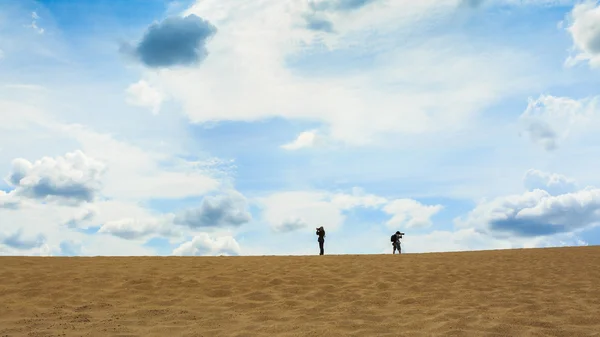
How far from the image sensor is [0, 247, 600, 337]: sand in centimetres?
834

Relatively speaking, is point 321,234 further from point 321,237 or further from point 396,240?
point 396,240

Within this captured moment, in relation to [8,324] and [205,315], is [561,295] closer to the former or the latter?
[205,315]

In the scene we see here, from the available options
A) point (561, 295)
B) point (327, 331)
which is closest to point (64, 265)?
point (327, 331)

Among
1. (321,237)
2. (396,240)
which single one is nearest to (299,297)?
(321,237)

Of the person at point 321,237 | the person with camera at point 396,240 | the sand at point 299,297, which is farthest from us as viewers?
the person with camera at point 396,240

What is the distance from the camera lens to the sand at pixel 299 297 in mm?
8344

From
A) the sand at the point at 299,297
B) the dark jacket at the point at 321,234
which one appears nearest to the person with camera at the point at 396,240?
the dark jacket at the point at 321,234

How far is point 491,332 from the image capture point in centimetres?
782

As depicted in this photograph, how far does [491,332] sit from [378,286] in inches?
188

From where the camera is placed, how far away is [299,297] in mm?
11188

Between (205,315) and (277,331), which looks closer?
(277,331)

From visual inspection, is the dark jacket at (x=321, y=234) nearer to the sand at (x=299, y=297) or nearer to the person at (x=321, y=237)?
the person at (x=321, y=237)

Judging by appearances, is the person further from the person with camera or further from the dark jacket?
the person with camera

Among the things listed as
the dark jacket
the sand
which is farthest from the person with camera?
the sand
